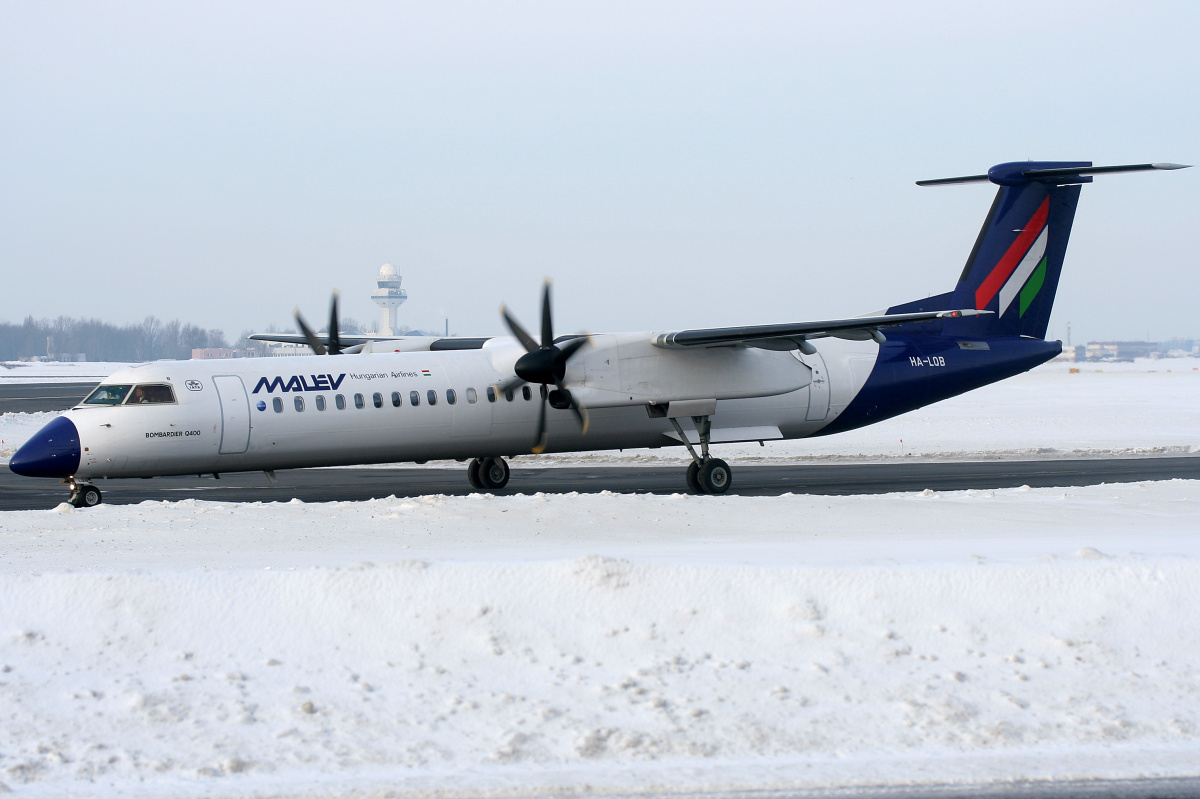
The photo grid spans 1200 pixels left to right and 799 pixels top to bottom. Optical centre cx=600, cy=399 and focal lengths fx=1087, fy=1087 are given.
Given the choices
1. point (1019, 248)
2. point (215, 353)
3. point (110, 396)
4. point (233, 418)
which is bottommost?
point (215, 353)

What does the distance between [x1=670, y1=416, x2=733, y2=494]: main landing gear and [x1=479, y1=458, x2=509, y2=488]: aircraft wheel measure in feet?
12.5

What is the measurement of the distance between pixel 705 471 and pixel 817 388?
3.34m

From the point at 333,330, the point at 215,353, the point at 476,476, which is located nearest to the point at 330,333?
the point at 333,330

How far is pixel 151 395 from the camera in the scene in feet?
60.5

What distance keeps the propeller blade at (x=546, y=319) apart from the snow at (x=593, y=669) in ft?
29.1

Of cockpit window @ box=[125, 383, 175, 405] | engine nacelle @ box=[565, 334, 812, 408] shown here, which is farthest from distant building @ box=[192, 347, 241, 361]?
engine nacelle @ box=[565, 334, 812, 408]

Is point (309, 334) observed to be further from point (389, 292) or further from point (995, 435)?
point (389, 292)

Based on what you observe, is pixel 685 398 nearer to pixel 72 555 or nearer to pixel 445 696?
pixel 72 555

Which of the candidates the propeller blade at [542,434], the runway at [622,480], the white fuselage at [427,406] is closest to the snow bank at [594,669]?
the white fuselage at [427,406]

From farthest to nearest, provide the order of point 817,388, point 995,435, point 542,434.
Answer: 1. point 995,435
2. point 817,388
3. point 542,434

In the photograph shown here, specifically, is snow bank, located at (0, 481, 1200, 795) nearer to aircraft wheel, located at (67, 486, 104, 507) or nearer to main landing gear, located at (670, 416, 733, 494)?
aircraft wheel, located at (67, 486, 104, 507)

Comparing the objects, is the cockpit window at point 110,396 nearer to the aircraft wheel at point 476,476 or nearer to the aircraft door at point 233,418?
the aircraft door at point 233,418

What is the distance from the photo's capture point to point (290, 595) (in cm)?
906

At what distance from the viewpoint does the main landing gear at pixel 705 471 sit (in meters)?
21.9
